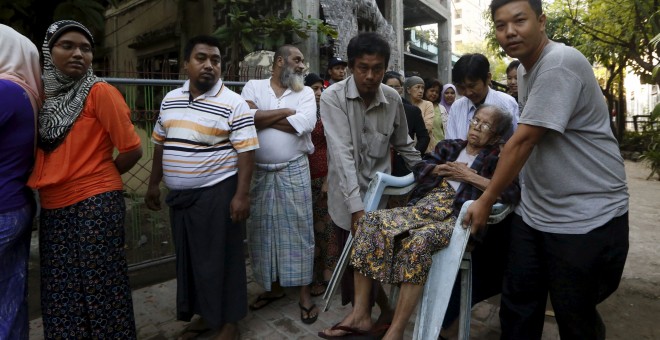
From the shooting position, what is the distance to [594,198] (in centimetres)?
181

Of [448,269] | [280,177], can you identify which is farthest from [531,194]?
[280,177]

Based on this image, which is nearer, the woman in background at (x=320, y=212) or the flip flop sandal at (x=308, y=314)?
the flip flop sandal at (x=308, y=314)

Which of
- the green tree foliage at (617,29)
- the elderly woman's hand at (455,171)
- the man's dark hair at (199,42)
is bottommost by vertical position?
the elderly woman's hand at (455,171)

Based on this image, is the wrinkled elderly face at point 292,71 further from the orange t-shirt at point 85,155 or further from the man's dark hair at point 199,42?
the orange t-shirt at point 85,155

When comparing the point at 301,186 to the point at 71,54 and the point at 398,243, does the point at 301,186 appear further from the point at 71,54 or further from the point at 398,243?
the point at 71,54

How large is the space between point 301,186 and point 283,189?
0.42ft

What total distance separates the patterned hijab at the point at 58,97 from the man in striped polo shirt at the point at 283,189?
110 centimetres

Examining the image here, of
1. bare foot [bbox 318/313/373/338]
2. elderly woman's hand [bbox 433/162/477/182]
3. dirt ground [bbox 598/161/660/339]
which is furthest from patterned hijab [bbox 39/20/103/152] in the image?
dirt ground [bbox 598/161/660/339]

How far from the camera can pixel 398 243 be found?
2.19 meters

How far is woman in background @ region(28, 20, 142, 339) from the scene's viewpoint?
204 cm

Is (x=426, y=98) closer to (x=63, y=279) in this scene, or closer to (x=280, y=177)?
(x=280, y=177)

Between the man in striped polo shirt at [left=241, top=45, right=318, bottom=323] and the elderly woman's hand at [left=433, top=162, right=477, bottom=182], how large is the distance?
0.92m

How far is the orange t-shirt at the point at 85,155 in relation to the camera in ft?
6.70

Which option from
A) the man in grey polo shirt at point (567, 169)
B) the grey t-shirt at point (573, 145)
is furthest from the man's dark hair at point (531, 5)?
the grey t-shirt at point (573, 145)
